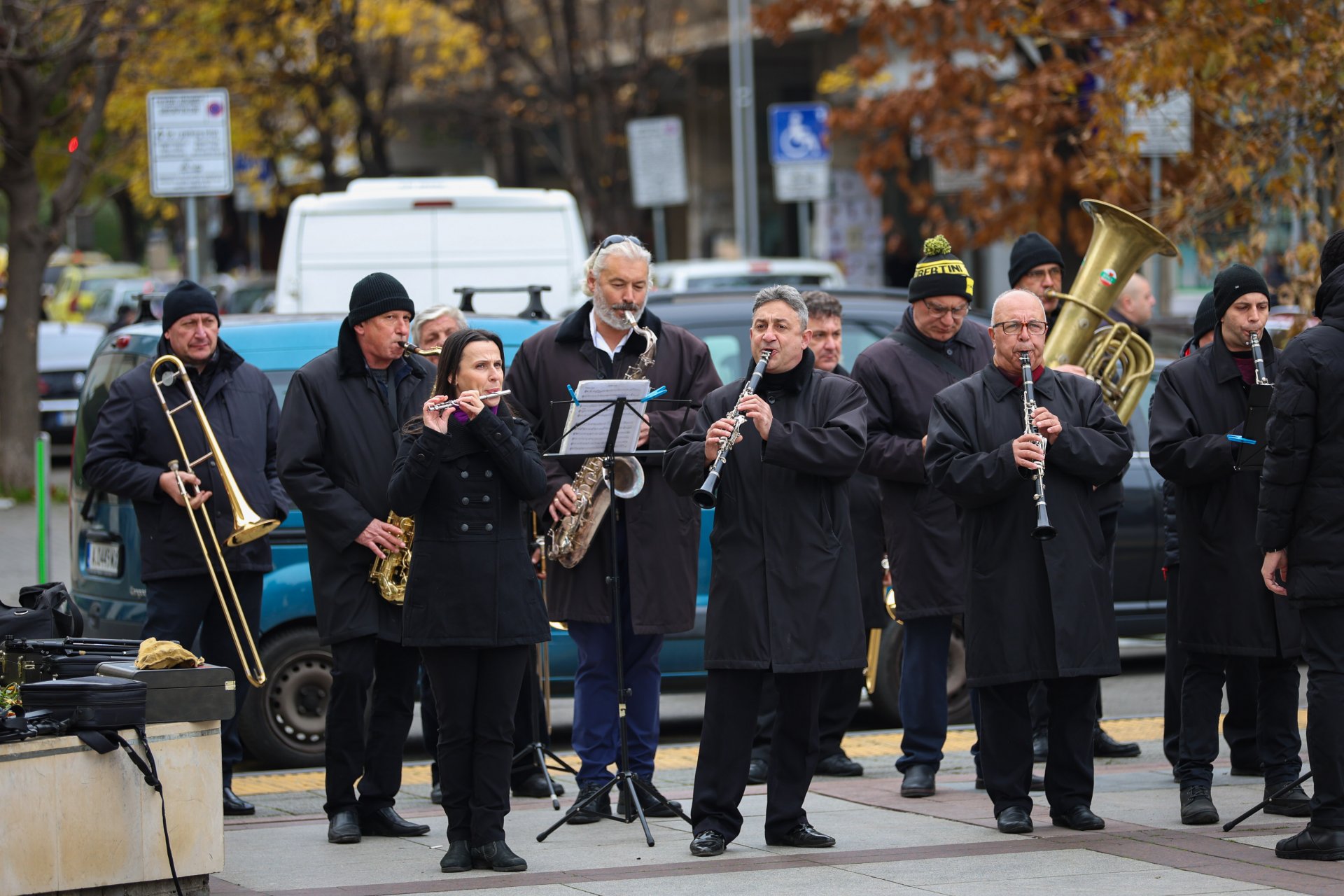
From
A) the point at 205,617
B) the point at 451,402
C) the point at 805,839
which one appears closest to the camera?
the point at 451,402

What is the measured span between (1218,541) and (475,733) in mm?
2889

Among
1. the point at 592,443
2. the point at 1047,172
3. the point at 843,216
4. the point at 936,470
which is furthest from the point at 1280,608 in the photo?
the point at 843,216

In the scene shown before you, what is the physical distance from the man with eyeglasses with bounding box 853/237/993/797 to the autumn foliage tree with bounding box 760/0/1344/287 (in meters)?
3.68

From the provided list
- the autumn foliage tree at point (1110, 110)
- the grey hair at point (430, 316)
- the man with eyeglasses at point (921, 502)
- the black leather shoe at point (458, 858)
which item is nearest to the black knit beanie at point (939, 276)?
the man with eyeglasses at point (921, 502)

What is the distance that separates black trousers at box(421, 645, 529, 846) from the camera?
22.1 ft

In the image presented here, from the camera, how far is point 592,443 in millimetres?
7098

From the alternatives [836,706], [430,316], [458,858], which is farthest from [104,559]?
[836,706]

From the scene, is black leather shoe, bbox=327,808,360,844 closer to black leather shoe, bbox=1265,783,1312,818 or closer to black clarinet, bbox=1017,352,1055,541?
black clarinet, bbox=1017,352,1055,541

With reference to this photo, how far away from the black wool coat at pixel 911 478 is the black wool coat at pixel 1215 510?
948 mm

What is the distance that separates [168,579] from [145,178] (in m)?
26.1

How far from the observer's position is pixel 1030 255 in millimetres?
8891

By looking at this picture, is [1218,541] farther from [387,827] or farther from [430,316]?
[430,316]

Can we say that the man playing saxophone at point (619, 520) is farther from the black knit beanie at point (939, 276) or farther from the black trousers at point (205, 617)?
the black trousers at point (205, 617)

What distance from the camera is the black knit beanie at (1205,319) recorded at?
7.95m
